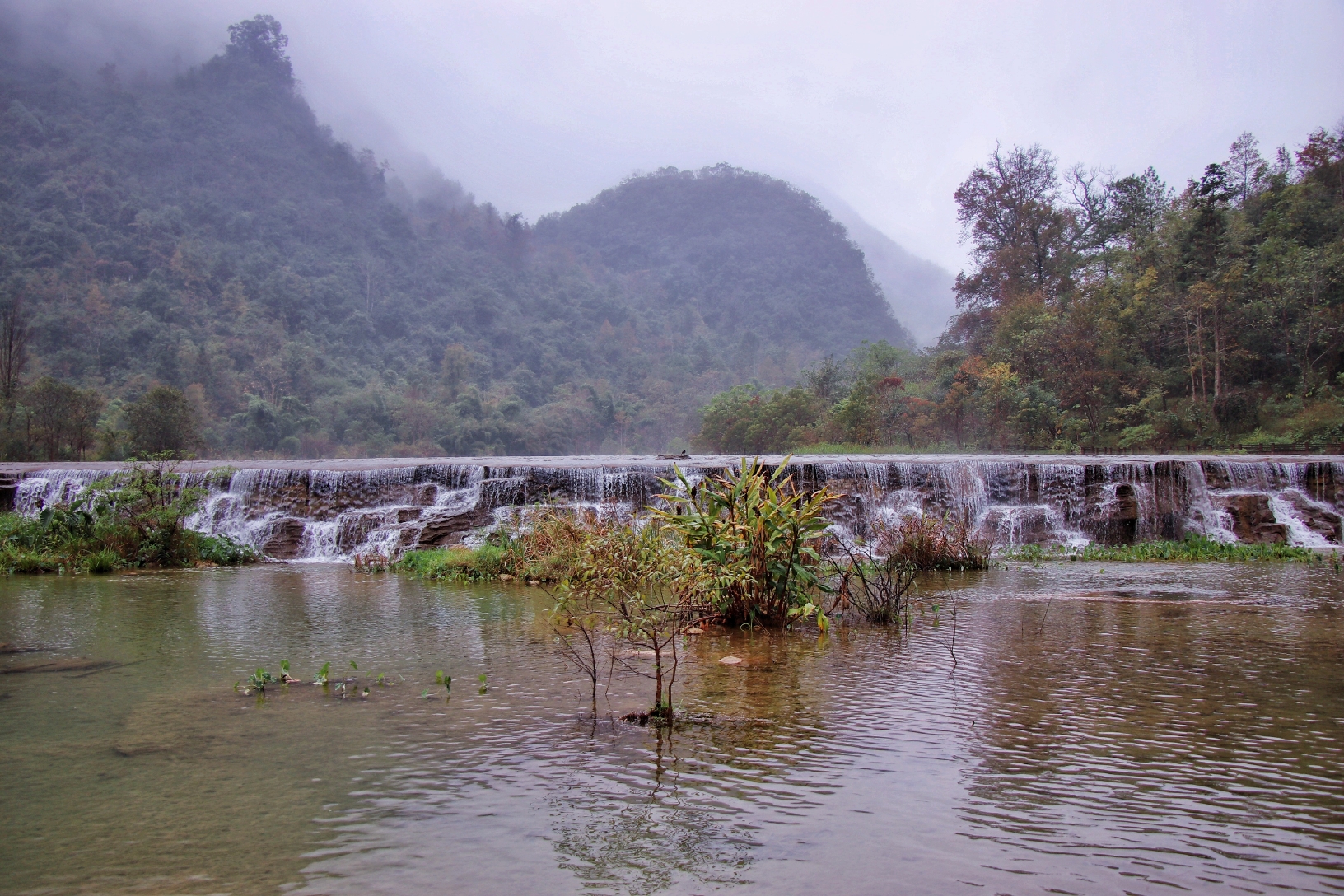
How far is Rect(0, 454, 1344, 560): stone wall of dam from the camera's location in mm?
13656

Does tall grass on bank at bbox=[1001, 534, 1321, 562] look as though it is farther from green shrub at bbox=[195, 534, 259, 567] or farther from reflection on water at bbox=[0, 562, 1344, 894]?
green shrub at bbox=[195, 534, 259, 567]

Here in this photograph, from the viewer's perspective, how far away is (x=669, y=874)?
2396 millimetres

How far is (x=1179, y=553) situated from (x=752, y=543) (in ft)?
26.7

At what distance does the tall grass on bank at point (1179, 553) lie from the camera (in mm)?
11070

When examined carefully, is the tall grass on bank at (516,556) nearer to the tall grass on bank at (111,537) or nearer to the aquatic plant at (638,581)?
the tall grass on bank at (111,537)

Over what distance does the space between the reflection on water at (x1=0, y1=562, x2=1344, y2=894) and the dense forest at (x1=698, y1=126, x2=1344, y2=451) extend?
21.3m

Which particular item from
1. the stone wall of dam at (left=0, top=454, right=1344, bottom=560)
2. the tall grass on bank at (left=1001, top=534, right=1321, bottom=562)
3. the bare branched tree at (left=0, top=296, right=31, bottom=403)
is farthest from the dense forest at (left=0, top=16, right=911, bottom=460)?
the tall grass on bank at (left=1001, top=534, right=1321, bottom=562)

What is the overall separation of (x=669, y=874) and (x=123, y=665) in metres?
4.15

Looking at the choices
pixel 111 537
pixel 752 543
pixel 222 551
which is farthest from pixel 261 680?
pixel 222 551

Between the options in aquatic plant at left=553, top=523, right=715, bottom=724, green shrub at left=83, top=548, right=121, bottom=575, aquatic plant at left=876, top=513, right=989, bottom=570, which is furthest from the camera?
green shrub at left=83, top=548, right=121, bottom=575

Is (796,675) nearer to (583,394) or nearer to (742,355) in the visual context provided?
(583,394)

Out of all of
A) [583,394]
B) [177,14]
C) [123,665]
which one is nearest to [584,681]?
[123,665]

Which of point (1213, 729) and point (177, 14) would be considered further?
point (177, 14)

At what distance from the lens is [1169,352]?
91.5ft
